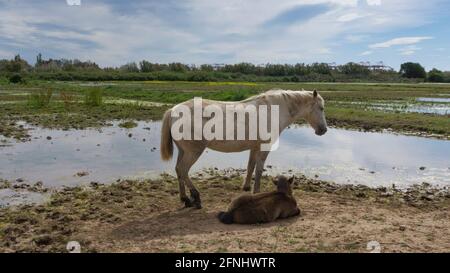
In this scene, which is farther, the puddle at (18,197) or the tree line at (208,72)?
the tree line at (208,72)

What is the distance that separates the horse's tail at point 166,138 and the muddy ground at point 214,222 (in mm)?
913

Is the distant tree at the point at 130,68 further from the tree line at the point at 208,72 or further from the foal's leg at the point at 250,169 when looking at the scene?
the foal's leg at the point at 250,169

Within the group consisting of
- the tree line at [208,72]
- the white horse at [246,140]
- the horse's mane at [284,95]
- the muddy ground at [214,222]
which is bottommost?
the muddy ground at [214,222]

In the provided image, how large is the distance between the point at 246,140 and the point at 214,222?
6.06 ft

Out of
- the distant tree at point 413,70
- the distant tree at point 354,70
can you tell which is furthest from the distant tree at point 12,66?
the distant tree at point 413,70

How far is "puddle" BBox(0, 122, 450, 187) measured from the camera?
31.0 feet

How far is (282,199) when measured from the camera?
Result: 6.53 meters

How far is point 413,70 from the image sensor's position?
94.1 m

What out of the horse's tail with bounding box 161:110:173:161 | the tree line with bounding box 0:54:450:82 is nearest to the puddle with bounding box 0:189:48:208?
the horse's tail with bounding box 161:110:173:161


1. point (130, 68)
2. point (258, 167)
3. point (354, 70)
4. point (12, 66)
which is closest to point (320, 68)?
point (354, 70)

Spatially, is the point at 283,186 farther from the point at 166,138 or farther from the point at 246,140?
the point at 166,138

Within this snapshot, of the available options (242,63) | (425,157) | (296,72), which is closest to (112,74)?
(242,63)

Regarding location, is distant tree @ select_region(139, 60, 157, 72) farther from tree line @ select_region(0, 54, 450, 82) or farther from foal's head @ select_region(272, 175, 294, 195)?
foal's head @ select_region(272, 175, 294, 195)

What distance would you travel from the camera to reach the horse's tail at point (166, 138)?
7.23 m
